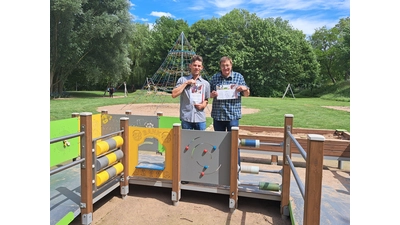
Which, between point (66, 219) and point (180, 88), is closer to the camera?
point (66, 219)

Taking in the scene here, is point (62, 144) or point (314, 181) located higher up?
point (314, 181)

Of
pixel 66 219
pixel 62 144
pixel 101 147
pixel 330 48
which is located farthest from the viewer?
pixel 330 48

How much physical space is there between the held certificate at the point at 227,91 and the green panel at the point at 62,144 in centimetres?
240

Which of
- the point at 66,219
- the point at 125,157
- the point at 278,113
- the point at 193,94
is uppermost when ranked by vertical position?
the point at 193,94

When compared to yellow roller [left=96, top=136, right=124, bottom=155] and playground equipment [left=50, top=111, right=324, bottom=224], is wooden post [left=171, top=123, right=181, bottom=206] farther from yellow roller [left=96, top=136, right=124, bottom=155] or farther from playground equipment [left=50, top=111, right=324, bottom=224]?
yellow roller [left=96, top=136, right=124, bottom=155]

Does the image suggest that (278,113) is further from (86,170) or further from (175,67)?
(86,170)

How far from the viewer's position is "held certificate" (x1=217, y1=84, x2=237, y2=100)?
3.45m

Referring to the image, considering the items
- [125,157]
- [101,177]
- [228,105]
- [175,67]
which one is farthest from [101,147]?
[175,67]

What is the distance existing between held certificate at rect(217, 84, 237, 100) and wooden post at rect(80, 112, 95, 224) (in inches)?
59.3

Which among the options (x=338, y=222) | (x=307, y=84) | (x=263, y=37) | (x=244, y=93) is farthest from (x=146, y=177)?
(x=307, y=84)

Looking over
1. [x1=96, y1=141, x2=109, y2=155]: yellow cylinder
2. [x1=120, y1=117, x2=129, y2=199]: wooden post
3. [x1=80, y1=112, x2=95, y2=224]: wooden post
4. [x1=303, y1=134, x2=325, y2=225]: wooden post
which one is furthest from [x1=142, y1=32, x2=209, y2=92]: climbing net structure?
[x1=303, y1=134, x2=325, y2=225]: wooden post

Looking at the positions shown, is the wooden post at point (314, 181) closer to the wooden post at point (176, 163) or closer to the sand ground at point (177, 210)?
the sand ground at point (177, 210)

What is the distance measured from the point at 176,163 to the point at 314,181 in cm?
192

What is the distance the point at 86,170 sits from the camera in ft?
9.43
